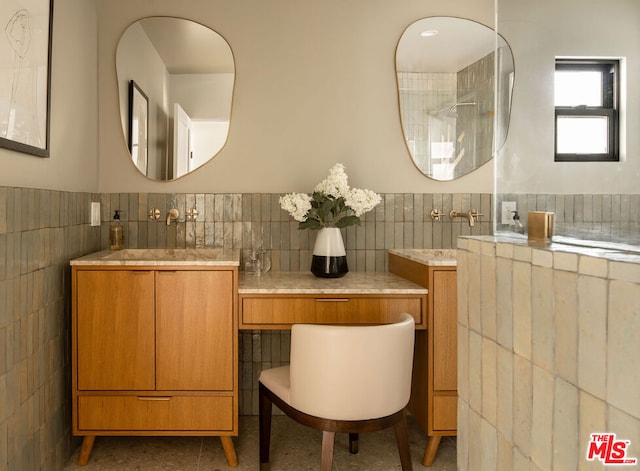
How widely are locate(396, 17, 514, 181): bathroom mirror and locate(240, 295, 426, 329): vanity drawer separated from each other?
95 cm

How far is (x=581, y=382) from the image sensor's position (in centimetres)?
52

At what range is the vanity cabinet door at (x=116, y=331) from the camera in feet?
7.51

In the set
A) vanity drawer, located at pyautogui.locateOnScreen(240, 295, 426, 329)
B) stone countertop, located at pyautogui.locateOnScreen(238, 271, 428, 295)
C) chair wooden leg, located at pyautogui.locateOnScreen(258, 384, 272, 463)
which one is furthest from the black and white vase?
chair wooden leg, located at pyautogui.locateOnScreen(258, 384, 272, 463)

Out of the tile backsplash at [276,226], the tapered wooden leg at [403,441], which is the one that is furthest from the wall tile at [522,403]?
the tile backsplash at [276,226]

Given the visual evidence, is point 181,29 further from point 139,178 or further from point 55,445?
point 55,445

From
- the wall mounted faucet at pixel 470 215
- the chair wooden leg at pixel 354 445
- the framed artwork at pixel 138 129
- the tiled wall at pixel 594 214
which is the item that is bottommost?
the chair wooden leg at pixel 354 445

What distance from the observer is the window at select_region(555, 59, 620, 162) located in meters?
0.65

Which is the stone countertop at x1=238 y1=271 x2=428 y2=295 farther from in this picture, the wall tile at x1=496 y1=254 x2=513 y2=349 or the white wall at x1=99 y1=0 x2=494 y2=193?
the wall tile at x1=496 y1=254 x2=513 y2=349

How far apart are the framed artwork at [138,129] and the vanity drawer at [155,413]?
4.11 ft

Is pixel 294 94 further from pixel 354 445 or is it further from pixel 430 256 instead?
pixel 354 445

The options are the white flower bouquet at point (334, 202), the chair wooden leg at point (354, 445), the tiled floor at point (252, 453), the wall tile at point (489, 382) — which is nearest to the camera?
the wall tile at point (489, 382)

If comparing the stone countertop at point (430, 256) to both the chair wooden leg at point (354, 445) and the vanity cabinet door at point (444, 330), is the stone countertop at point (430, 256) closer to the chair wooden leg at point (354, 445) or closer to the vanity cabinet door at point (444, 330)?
the vanity cabinet door at point (444, 330)

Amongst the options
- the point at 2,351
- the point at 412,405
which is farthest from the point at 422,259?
the point at 2,351

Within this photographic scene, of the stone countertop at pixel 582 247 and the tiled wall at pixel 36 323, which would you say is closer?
the stone countertop at pixel 582 247
